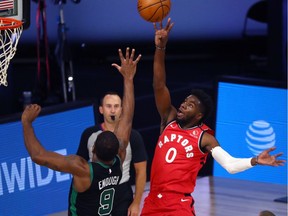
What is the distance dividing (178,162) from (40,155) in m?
1.47

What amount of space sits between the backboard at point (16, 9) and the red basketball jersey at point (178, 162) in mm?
1653

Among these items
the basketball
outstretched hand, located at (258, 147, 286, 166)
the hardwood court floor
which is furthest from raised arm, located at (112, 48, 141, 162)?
the hardwood court floor

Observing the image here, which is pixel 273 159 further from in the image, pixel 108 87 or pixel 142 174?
pixel 108 87

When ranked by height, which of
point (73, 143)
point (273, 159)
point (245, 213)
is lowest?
point (245, 213)

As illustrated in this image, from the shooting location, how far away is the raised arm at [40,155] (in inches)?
279

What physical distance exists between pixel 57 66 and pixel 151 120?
4.85ft

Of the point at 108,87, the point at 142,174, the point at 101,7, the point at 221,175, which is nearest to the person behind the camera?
the point at 142,174

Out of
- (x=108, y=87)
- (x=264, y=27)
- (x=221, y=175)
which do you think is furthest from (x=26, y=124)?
(x=264, y=27)

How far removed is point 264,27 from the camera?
55.7ft

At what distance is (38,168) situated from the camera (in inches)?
413

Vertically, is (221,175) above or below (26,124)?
below

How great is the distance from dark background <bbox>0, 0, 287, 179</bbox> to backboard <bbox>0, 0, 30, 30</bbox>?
328 cm

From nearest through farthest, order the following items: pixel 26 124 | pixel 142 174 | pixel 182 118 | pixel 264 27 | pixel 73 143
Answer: pixel 26 124
pixel 182 118
pixel 142 174
pixel 73 143
pixel 264 27

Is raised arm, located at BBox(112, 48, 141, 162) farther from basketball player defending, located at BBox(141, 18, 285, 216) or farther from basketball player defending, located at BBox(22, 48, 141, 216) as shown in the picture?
basketball player defending, located at BBox(141, 18, 285, 216)
